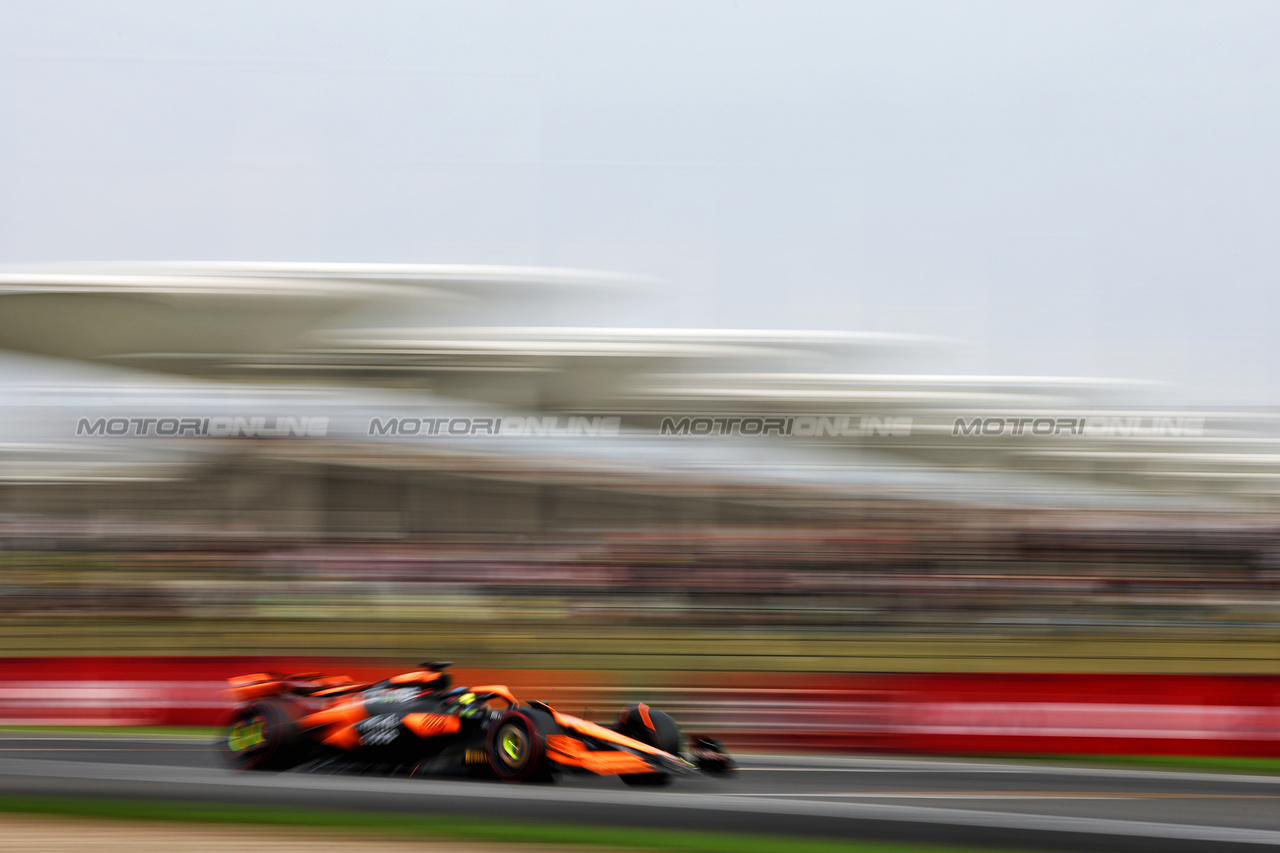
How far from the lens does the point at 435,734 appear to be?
445cm

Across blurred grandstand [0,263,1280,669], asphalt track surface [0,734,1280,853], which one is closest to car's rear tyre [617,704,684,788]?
asphalt track surface [0,734,1280,853]

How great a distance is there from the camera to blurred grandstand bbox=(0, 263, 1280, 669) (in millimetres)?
8641

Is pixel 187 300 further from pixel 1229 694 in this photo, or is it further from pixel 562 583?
pixel 1229 694

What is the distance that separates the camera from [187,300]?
345 inches

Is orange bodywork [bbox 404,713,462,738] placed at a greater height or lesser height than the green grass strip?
greater

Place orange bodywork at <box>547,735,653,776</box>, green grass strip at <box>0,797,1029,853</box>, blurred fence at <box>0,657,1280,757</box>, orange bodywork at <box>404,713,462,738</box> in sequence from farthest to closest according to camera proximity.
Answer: blurred fence at <box>0,657,1280,757</box>, orange bodywork at <box>404,713,462,738</box>, orange bodywork at <box>547,735,653,776</box>, green grass strip at <box>0,797,1029,853</box>

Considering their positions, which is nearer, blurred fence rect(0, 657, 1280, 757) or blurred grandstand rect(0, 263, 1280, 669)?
blurred fence rect(0, 657, 1280, 757)

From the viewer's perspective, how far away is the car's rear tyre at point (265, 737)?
183 inches

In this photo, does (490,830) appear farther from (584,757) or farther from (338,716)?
(338,716)

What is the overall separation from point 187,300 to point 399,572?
2.92 metres

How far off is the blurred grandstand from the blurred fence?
4.54ft

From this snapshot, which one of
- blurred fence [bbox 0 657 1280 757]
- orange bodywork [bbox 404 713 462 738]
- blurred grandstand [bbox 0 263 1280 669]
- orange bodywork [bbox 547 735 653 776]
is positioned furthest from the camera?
blurred grandstand [bbox 0 263 1280 669]

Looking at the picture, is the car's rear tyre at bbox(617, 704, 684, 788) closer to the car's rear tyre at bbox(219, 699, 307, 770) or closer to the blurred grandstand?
the car's rear tyre at bbox(219, 699, 307, 770)

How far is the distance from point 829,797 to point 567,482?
17.6 feet
